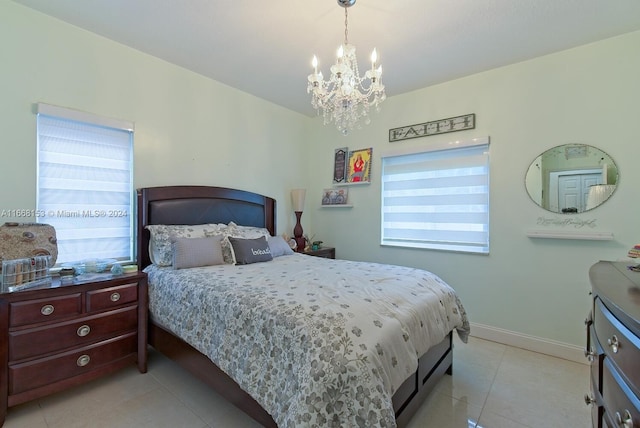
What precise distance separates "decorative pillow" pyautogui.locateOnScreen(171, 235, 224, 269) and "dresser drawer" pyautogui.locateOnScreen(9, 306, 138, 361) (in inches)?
18.7

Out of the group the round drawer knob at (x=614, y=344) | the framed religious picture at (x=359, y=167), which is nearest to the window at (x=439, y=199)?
the framed religious picture at (x=359, y=167)

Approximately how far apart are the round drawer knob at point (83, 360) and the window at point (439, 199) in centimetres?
300

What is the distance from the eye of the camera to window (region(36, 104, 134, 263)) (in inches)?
88.0

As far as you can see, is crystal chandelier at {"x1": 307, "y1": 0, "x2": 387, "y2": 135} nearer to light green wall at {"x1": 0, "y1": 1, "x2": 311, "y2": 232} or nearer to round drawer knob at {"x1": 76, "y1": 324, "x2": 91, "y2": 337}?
light green wall at {"x1": 0, "y1": 1, "x2": 311, "y2": 232}

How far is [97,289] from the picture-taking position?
2.02 metres

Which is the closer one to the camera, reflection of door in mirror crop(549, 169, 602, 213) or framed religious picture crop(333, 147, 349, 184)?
reflection of door in mirror crop(549, 169, 602, 213)

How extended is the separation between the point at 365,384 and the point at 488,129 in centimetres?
281

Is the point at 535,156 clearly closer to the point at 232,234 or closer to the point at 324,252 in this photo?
the point at 324,252

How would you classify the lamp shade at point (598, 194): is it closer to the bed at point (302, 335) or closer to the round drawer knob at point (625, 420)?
the bed at point (302, 335)

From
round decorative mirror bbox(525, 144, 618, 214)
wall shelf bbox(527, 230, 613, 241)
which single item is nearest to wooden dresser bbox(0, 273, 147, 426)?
wall shelf bbox(527, 230, 613, 241)

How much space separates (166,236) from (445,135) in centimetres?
302

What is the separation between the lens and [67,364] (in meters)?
1.89

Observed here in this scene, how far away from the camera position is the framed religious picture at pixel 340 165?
3.97 metres

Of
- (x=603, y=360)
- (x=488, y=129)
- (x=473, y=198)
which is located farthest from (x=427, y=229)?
(x=603, y=360)
